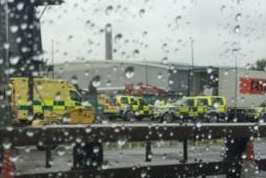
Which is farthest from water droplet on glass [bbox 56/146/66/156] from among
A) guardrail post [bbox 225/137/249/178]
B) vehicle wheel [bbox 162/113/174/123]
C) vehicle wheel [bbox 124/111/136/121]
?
guardrail post [bbox 225/137/249/178]

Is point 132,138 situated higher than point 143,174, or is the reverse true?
point 132,138

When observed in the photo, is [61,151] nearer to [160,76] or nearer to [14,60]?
[160,76]

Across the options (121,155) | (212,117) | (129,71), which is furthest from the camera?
(212,117)

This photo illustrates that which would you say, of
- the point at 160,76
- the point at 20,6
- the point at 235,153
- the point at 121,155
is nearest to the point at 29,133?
the point at 20,6

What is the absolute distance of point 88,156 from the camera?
486 centimetres

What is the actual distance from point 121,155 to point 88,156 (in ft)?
3.04

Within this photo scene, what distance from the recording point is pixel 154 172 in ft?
17.6

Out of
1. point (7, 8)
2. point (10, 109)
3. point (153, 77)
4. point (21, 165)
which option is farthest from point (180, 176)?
point (7, 8)

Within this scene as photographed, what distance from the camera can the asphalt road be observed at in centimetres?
479

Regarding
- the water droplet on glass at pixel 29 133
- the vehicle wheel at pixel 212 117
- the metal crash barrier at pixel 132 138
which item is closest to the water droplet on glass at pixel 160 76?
the metal crash barrier at pixel 132 138

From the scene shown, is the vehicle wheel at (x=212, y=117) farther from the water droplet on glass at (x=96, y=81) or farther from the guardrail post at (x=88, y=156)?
the water droplet on glass at (x=96, y=81)

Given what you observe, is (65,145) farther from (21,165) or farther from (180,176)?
(180,176)

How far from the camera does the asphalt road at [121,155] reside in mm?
4789

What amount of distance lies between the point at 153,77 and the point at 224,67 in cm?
50
